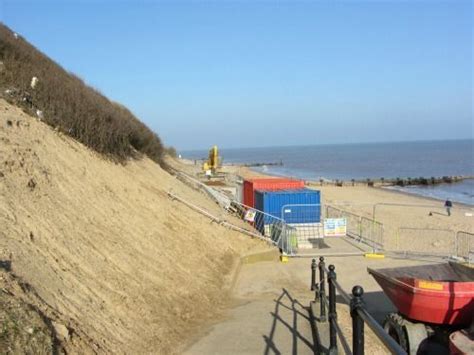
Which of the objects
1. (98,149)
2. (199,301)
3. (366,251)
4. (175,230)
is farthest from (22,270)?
(366,251)

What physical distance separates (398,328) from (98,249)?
15.5ft

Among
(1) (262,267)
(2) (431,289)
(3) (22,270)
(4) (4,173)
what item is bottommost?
(1) (262,267)

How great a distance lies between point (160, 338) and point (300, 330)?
2202 millimetres

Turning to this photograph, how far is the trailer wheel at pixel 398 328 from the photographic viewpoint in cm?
770

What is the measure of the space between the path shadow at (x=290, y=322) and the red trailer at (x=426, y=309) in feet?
4.67

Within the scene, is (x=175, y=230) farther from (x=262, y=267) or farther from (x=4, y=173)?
(x=4, y=173)

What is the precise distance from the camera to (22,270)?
566 cm

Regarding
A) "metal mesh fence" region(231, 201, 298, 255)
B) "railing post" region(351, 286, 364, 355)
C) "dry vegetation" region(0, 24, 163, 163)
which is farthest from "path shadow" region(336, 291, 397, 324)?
"dry vegetation" region(0, 24, 163, 163)

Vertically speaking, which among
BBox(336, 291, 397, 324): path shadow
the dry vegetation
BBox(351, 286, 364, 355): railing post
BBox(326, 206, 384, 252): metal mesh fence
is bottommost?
BBox(336, 291, 397, 324): path shadow

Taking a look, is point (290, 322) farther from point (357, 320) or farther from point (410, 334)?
point (357, 320)

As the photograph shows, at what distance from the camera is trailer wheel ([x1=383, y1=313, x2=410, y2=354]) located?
303 inches

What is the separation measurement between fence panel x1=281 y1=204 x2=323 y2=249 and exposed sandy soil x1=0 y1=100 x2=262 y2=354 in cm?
Result: 385

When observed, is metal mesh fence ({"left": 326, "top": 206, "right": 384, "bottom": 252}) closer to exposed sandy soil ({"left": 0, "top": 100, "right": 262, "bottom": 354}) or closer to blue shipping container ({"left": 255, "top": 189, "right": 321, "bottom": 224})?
blue shipping container ({"left": 255, "top": 189, "right": 321, "bottom": 224})

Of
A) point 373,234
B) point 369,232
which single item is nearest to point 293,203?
point 373,234
